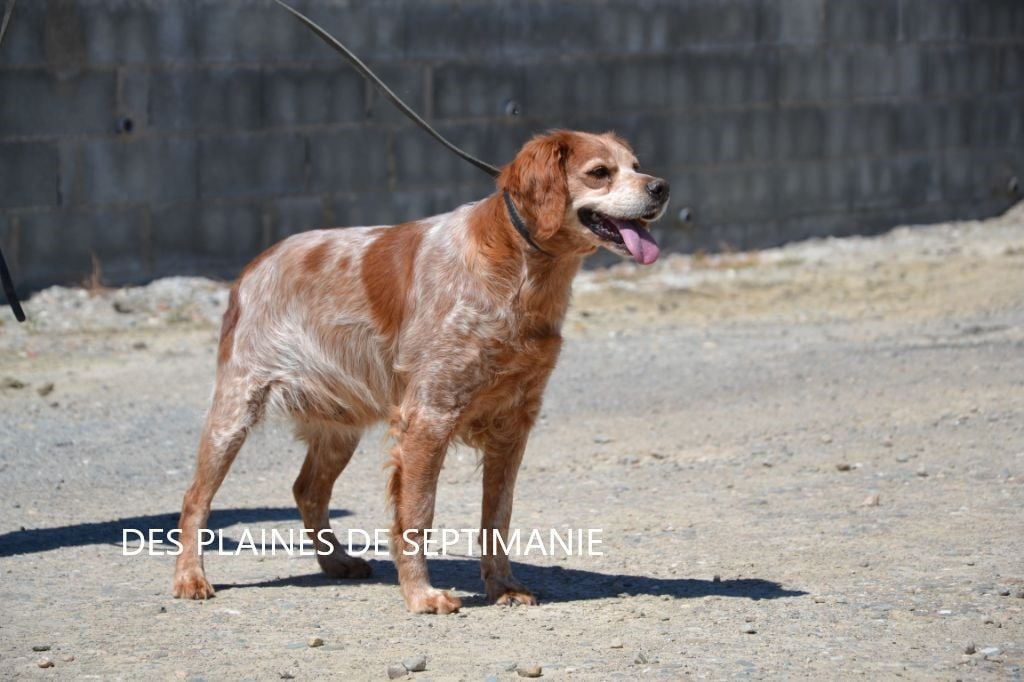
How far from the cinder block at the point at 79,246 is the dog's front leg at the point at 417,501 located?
6.19m

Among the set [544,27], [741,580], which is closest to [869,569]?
[741,580]

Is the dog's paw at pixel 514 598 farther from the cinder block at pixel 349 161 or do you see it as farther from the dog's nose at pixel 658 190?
the cinder block at pixel 349 161

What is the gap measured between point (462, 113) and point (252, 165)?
1779 millimetres

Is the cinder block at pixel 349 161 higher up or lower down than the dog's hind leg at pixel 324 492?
higher up

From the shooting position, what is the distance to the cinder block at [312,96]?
11945 mm

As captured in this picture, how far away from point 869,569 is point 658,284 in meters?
7.25

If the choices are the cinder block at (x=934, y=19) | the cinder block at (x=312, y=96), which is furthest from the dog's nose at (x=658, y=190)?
→ the cinder block at (x=934, y=19)

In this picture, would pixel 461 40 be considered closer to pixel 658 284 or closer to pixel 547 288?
pixel 658 284

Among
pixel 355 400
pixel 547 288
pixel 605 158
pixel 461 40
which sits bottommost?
pixel 355 400

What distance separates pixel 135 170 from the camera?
11.5 m

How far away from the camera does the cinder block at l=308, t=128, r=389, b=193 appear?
1220cm

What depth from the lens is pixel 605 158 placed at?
5.75 m

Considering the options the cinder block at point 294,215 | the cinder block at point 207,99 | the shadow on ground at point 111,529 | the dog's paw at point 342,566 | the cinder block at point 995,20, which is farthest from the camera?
the cinder block at point 995,20

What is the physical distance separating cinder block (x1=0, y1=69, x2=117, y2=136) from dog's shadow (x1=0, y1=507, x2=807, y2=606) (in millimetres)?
4743
